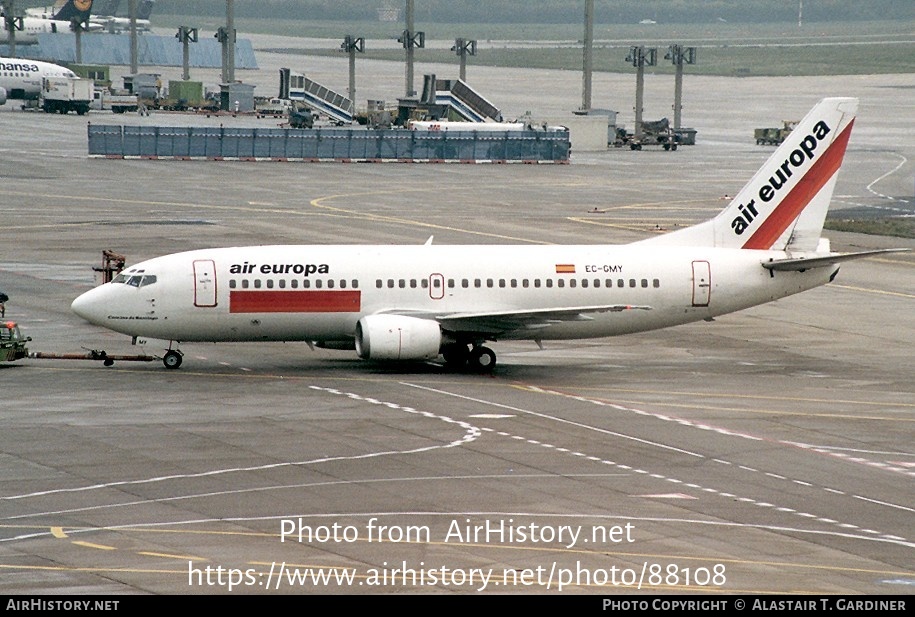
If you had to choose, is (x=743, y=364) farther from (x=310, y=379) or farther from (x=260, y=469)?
(x=260, y=469)

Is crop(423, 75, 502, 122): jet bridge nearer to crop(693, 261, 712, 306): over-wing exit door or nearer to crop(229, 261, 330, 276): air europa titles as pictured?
crop(693, 261, 712, 306): over-wing exit door

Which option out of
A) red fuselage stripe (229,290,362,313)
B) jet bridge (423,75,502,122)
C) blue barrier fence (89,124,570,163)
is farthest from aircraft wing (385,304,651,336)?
jet bridge (423,75,502,122)

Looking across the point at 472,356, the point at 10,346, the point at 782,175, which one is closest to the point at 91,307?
the point at 10,346

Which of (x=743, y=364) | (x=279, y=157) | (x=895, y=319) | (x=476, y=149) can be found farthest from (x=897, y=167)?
(x=743, y=364)

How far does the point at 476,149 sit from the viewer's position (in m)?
147

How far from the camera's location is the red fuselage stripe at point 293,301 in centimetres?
5303

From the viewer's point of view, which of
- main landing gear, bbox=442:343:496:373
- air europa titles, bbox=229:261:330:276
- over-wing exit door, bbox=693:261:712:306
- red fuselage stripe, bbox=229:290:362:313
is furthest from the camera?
over-wing exit door, bbox=693:261:712:306

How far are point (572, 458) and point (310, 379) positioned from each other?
46.4ft

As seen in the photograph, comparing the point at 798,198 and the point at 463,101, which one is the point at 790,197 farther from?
the point at 463,101

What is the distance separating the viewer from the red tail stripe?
5728 centimetres

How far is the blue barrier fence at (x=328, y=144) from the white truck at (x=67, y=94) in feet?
164

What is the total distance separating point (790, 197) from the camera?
57.6 meters

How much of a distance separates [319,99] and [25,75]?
43334 mm

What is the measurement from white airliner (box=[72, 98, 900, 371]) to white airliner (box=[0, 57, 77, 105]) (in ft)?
485
